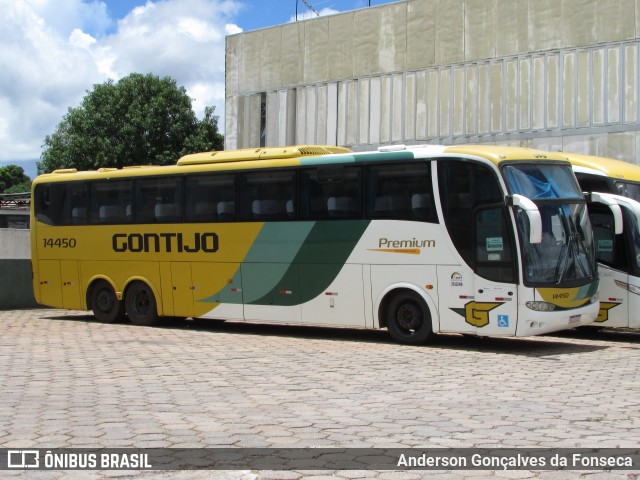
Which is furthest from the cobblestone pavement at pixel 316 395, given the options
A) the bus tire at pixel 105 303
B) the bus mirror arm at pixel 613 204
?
the bus tire at pixel 105 303

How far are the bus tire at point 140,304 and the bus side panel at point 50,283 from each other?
2.30 metres

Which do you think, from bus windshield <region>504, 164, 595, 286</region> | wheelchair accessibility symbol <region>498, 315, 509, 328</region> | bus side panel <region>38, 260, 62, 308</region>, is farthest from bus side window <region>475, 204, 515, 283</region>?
bus side panel <region>38, 260, 62, 308</region>

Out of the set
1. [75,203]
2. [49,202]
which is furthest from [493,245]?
[49,202]

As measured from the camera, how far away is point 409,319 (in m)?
16.7

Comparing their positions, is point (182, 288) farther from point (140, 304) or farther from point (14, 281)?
point (14, 281)

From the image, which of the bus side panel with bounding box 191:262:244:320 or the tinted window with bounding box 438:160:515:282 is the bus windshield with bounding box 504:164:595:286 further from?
the bus side panel with bounding box 191:262:244:320

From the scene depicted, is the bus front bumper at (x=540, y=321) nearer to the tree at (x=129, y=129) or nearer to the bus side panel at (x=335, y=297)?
the bus side panel at (x=335, y=297)

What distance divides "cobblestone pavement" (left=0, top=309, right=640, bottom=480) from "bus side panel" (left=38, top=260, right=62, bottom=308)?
506 cm

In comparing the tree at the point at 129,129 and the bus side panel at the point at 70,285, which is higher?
the tree at the point at 129,129

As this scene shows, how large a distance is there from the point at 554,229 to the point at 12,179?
140247 millimetres

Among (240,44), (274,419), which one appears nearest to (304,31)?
(240,44)

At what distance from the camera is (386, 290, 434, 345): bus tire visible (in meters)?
16.4

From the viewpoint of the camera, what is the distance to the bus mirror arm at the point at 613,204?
1639 cm

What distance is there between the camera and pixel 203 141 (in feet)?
197
